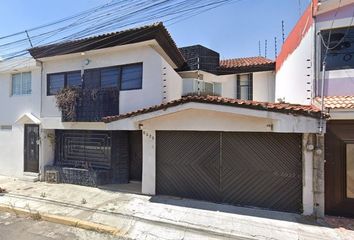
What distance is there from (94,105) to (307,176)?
309 inches

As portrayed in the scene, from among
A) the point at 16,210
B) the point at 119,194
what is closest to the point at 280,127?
the point at 119,194

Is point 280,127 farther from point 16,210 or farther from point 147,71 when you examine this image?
point 16,210

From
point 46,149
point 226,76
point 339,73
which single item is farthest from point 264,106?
point 46,149

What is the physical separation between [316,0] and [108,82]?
7890 millimetres

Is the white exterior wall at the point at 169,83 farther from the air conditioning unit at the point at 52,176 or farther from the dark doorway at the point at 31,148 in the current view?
the dark doorway at the point at 31,148

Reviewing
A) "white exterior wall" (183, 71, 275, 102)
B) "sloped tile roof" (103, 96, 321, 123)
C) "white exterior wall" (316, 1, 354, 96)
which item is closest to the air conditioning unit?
"sloped tile roof" (103, 96, 321, 123)

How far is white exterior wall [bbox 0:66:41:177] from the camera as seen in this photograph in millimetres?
11586

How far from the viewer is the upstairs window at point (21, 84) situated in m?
12.0

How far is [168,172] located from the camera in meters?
8.62

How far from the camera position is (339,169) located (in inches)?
268

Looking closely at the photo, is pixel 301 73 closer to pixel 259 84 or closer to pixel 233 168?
pixel 233 168

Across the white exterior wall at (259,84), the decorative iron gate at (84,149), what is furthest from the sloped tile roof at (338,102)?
the decorative iron gate at (84,149)

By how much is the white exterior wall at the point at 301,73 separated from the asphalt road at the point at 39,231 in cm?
709

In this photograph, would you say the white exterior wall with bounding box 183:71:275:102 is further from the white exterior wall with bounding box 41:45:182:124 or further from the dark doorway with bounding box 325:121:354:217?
the dark doorway with bounding box 325:121:354:217
